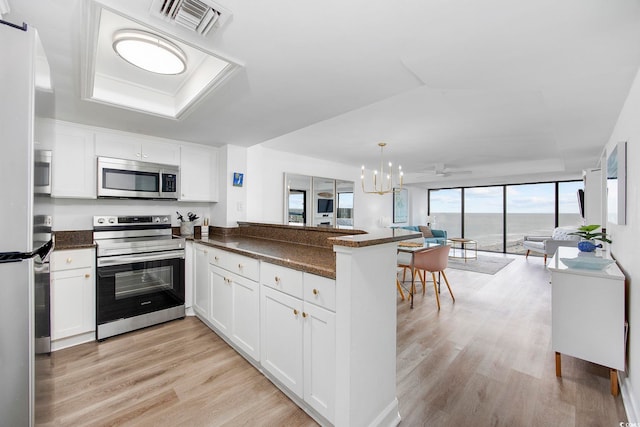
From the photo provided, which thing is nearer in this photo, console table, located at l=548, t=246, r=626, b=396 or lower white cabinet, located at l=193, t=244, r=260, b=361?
console table, located at l=548, t=246, r=626, b=396

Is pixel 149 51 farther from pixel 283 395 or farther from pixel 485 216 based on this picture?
pixel 485 216

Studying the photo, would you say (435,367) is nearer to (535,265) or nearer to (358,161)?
(358,161)

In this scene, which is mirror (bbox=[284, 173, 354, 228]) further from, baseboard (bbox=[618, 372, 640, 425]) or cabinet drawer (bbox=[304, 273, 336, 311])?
baseboard (bbox=[618, 372, 640, 425])

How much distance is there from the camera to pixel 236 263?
7.24 feet

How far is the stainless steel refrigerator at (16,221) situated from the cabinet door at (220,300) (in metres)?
1.49

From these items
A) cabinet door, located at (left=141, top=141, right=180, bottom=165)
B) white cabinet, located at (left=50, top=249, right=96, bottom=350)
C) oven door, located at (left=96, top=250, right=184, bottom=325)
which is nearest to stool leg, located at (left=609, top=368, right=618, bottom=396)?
oven door, located at (left=96, top=250, right=184, bottom=325)

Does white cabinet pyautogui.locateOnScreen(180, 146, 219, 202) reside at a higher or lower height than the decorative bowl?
higher

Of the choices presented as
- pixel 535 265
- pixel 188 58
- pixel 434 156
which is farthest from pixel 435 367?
pixel 535 265

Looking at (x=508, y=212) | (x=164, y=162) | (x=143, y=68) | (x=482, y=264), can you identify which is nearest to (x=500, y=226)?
(x=508, y=212)

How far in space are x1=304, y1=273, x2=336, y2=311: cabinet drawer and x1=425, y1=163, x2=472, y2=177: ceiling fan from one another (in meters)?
5.06

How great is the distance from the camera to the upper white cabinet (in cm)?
279

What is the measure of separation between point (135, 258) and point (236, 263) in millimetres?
1131

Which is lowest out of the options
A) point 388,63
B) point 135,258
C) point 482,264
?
point 482,264

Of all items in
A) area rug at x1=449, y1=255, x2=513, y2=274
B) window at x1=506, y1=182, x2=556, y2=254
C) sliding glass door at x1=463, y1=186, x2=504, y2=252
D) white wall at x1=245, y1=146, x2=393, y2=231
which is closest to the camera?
white wall at x1=245, y1=146, x2=393, y2=231
